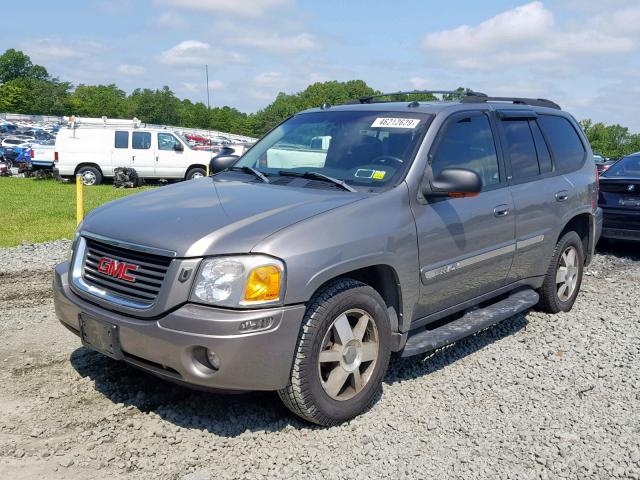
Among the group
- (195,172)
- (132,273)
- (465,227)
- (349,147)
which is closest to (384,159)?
(349,147)

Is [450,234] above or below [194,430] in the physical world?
above

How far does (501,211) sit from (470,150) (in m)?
0.52

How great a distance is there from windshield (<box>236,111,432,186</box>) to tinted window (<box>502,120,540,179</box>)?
100 centimetres

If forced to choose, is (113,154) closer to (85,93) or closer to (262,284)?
(262,284)

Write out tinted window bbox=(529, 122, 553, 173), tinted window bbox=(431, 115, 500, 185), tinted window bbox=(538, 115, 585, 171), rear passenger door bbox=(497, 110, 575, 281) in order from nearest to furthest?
tinted window bbox=(431, 115, 500, 185)
rear passenger door bbox=(497, 110, 575, 281)
tinted window bbox=(529, 122, 553, 173)
tinted window bbox=(538, 115, 585, 171)

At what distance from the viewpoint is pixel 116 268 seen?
352cm

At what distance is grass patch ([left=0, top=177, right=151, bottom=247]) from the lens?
32.8 feet

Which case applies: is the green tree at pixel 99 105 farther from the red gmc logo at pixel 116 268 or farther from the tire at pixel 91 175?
the red gmc logo at pixel 116 268

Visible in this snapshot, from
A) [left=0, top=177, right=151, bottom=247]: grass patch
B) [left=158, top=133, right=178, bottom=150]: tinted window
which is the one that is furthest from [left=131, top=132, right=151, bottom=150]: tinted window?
[left=0, top=177, right=151, bottom=247]: grass patch

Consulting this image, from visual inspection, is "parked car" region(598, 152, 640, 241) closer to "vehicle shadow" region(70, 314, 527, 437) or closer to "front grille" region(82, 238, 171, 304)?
"vehicle shadow" region(70, 314, 527, 437)

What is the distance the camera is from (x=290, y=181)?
169 inches

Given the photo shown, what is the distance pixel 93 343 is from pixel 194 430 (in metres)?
0.76

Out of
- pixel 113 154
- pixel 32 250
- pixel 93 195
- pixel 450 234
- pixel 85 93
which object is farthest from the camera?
pixel 85 93

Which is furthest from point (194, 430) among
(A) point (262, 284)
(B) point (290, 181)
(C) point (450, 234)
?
(C) point (450, 234)
